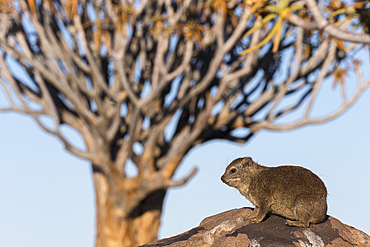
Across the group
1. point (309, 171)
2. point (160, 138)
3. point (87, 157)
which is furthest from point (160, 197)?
point (309, 171)

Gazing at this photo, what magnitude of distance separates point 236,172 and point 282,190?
0.41 metres

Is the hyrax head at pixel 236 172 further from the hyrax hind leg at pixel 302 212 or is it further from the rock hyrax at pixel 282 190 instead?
the hyrax hind leg at pixel 302 212

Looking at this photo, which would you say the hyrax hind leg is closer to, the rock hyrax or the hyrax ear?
the rock hyrax

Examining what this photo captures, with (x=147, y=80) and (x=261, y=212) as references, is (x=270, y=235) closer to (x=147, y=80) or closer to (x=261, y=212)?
(x=261, y=212)

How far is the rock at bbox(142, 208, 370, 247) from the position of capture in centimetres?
337

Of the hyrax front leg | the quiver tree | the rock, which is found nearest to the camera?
the rock

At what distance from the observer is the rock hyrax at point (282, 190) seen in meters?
3.44

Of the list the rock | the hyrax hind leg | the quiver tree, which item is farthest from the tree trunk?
the hyrax hind leg

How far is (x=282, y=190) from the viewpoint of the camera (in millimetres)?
3467

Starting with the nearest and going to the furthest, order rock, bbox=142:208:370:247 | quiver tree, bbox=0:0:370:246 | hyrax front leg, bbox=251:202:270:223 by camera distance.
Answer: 1. rock, bbox=142:208:370:247
2. hyrax front leg, bbox=251:202:270:223
3. quiver tree, bbox=0:0:370:246

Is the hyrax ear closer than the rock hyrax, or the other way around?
the rock hyrax

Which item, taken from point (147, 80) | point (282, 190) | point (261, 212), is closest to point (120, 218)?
point (147, 80)

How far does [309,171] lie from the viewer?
3.71 meters

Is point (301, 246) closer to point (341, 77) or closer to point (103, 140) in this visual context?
point (103, 140)
